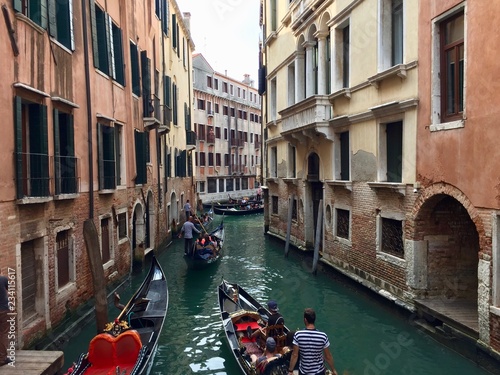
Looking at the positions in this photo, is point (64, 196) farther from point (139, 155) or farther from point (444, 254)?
point (444, 254)

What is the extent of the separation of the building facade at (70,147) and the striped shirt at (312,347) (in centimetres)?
364

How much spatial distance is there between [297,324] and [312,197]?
5894 millimetres

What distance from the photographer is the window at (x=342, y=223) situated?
1088 centimetres

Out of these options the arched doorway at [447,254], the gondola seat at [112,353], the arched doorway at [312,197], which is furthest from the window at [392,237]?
the gondola seat at [112,353]

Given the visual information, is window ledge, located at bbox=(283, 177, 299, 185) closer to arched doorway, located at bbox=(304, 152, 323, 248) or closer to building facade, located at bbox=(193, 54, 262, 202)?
arched doorway, located at bbox=(304, 152, 323, 248)

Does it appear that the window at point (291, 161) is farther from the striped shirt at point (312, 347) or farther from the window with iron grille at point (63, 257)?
the striped shirt at point (312, 347)

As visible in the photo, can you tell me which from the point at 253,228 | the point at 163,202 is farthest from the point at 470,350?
the point at 253,228

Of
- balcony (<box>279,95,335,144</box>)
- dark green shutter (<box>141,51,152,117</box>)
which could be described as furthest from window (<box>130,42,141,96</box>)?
balcony (<box>279,95,335,144</box>)

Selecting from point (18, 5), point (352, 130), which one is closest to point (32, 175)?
point (18, 5)

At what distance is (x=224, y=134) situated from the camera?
37.3m

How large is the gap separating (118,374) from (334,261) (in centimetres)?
722

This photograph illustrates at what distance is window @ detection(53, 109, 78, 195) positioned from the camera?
7.06 metres

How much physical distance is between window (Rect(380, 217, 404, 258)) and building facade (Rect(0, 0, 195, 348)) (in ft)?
17.4

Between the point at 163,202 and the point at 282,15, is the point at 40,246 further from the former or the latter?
the point at 282,15
